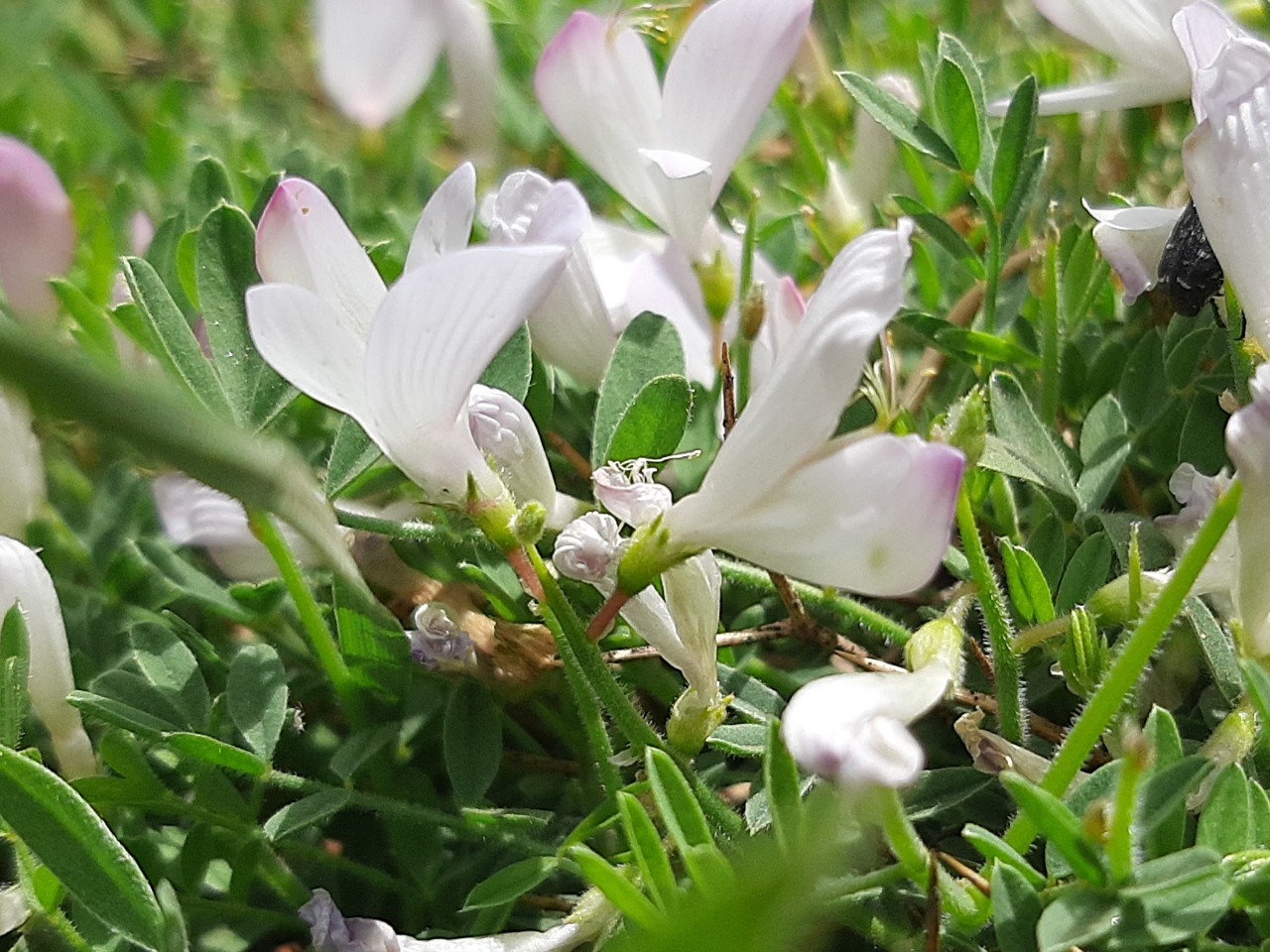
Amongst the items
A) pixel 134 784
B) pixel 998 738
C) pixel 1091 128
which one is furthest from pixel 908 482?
pixel 1091 128

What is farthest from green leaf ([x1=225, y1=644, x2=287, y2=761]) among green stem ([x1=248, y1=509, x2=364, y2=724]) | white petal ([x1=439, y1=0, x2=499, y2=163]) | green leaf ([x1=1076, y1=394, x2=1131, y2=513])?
white petal ([x1=439, y1=0, x2=499, y2=163])

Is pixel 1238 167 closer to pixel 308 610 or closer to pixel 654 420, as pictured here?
pixel 654 420

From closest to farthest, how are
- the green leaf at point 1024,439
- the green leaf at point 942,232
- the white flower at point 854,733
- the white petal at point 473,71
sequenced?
the white flower at point 854,733 < the green leaf at point 1024,439 < the green leaf at point 942,232 < the white petal at point 473,71

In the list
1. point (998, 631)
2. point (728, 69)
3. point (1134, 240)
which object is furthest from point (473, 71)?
point (998, 631)

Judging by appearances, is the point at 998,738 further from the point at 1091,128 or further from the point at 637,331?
the point at 1091,128

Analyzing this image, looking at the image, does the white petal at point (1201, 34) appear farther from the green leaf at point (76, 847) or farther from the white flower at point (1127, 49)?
the green leaf at point (76, 847)

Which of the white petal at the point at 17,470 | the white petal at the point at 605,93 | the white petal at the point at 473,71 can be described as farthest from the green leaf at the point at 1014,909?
the white petal at the point at 473,71
